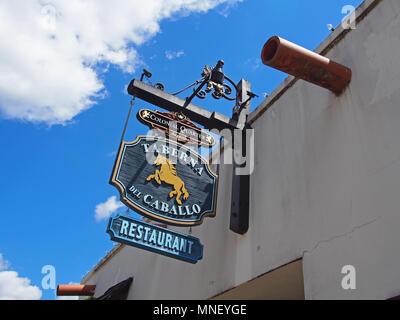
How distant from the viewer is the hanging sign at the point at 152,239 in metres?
4.16

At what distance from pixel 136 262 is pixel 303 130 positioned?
5123 millimetres

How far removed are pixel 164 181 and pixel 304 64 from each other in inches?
83.3

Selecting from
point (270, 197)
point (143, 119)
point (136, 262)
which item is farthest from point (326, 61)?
point (136, 262)

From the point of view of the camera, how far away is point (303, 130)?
464 cm

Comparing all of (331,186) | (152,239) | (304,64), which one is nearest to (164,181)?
(152,239)

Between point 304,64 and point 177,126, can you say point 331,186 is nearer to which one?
point 304,64

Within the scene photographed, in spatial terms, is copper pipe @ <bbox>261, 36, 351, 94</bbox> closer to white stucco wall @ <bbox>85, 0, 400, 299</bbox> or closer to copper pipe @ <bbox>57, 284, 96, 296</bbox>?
white stucco wall @ <bbox>85, 0, 400, 299</bbox>

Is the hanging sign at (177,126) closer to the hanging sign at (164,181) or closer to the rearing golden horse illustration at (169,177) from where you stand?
the hanging sign at (164,181)

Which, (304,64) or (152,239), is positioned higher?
(304,64)

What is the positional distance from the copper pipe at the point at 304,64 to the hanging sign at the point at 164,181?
5.60 feet

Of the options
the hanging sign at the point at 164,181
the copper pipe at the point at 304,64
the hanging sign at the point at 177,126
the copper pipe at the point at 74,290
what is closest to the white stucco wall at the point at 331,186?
the copper pipe at the point at 304,64

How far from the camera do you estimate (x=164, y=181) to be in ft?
15.5
